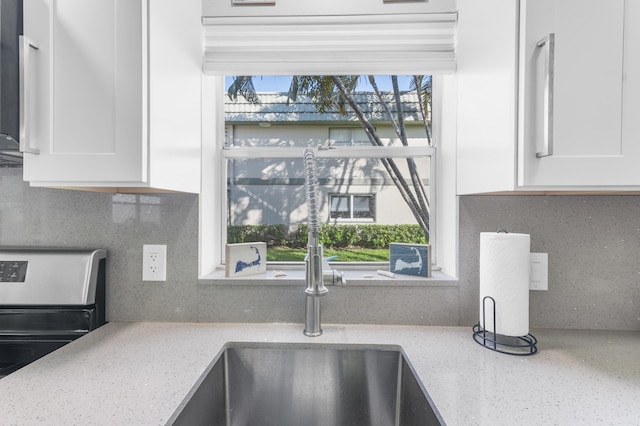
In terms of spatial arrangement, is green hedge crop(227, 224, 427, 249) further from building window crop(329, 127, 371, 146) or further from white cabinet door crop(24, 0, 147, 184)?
white cabinet door crop(24, 0, 147, 184)

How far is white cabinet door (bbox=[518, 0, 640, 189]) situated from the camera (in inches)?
32.8

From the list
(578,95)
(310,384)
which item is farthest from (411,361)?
(578,95)

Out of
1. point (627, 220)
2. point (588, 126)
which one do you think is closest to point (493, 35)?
point (588, 126)

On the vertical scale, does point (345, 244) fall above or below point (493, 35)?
below

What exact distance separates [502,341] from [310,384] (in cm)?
64

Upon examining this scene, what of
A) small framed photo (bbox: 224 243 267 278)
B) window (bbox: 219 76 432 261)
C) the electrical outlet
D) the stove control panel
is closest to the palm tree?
window (bbox: 219 76 432 261)

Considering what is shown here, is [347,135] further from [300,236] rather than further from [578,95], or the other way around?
[578,95]

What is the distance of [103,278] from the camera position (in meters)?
1.21

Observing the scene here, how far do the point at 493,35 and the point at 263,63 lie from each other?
2.57 feet

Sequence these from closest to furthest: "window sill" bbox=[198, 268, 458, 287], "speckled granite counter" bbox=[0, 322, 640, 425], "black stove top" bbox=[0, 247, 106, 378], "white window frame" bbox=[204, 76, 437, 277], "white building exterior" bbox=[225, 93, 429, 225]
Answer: "speckled granite counter" bbox=[0, 322, 640, 425], "black stove top" bbox=[0, 247, 106, 378], "window sill" bbox=[198, 268, 458, 287], "white window frame" bbox=[204, 76, 437, 277], "white building exterior" bbox=[225, 93, 429, 225]

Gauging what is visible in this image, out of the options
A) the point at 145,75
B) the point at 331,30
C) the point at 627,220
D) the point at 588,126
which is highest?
the point at 331,30

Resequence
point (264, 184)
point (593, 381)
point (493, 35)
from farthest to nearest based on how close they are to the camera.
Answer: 1. point (264, 184)
2. point (493, 35)
3. point (593, 381)

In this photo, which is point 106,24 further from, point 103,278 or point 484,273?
point 484,273

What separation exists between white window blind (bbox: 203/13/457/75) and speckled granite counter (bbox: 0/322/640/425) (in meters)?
0.97
